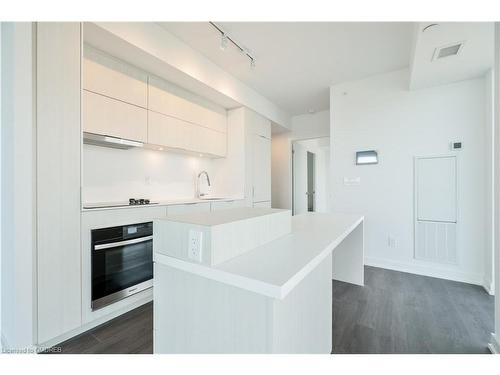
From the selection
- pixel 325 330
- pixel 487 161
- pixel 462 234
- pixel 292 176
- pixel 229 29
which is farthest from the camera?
pixel 292 176

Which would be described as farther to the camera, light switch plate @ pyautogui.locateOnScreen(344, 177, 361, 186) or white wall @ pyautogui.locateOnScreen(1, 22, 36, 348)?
light switch plate @ pyautogui.locateOnScreen(344, 177, 361, 186)

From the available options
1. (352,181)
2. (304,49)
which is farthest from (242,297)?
(352,181)

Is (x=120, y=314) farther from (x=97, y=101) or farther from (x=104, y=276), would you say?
(x=97, y=101)

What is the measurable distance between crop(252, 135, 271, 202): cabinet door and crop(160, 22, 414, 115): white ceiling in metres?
0.91

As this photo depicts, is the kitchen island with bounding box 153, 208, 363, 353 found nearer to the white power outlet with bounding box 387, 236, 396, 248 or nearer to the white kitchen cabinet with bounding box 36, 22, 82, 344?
the white kitchen cabinet with bounding box 36, 22, 82, 344

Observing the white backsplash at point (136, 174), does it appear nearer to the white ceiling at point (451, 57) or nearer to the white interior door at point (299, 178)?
the white interior door at point (299, 178)

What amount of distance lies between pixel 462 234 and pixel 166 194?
3.65 m

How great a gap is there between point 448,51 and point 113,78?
3118mm

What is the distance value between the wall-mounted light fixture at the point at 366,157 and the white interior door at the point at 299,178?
7.08 feet

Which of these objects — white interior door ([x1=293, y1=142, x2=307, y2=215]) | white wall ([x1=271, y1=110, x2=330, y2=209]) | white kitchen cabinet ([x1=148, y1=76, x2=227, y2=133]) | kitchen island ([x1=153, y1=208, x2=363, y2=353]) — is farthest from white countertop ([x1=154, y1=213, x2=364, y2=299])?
white interior door ([x1=293, y1=142, x2=307, y2=215])

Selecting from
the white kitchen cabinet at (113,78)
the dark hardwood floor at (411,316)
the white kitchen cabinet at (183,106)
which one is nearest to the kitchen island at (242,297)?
the dark hardwood floor at (411,316)

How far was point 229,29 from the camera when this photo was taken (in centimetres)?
229

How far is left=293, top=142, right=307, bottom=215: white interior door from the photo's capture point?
543cm

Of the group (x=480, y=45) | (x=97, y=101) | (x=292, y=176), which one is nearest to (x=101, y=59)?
(x=97, y=101)
